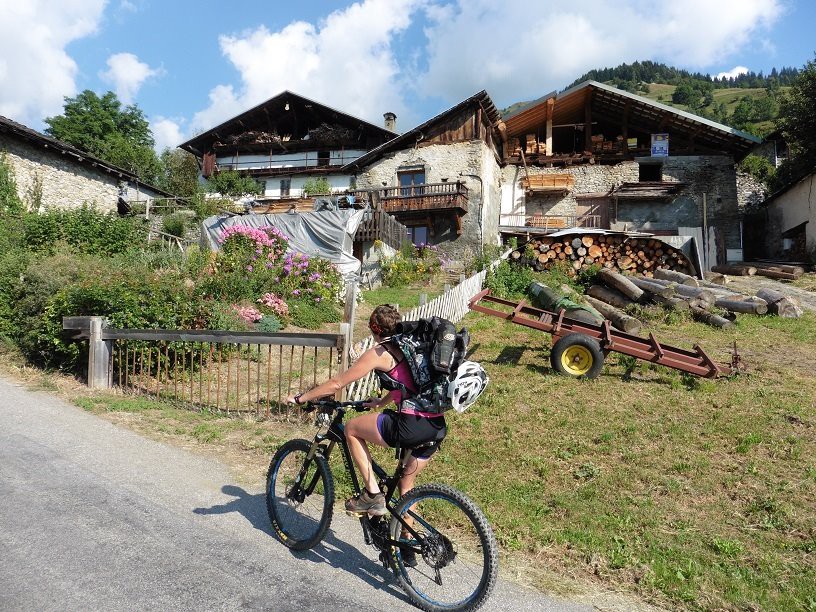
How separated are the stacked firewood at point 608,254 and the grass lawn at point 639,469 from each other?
11.4 metres

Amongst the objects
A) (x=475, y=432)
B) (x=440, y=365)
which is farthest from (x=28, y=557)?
(x=475, y=432)

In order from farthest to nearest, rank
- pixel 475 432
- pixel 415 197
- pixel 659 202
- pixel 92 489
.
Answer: pixel 659 202, pixel 415 197, pixel 475 432, pixel 92 489

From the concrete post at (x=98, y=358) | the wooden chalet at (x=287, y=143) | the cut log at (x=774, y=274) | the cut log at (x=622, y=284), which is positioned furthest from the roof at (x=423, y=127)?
the concrete post at (x=98, y=358)

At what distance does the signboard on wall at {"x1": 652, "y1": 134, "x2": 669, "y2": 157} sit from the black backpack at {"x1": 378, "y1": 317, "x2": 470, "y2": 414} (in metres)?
27.7

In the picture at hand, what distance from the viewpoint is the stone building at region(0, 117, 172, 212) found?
1811cm

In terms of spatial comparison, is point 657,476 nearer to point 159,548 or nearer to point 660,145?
point 159,548

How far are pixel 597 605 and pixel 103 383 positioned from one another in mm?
7170

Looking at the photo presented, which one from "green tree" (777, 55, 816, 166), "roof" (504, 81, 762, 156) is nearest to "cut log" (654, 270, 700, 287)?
"roof" (504, 81, 762, 156)

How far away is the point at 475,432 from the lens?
580 centimetres

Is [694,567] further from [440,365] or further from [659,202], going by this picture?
[659,202]

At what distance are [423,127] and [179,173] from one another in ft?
68.0

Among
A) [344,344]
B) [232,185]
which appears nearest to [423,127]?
[232,185]

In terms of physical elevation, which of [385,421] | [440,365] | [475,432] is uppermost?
[440,365]

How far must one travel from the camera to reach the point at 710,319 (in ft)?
39.0
